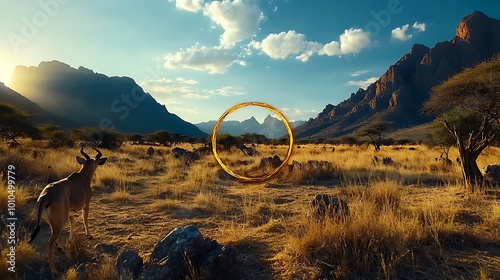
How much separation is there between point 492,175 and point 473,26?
699 ft

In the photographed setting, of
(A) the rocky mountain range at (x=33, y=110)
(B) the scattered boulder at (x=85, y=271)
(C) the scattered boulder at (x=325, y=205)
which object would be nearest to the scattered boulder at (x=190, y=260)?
(B) the scattered boulder at (x=85, y=271)

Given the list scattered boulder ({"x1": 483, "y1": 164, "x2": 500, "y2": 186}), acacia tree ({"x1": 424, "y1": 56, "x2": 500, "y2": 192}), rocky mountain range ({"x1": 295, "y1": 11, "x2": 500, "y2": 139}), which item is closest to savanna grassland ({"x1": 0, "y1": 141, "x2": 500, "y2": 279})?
acacia tree ({"x1": 424, "y1": 56, "x2": 500, "y2": 192})

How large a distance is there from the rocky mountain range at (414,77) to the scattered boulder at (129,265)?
124592mm

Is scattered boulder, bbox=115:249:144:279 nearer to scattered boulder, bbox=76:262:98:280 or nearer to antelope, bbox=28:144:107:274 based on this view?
scattered boulder, bbox=76:262:98:280

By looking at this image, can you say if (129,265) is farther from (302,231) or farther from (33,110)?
(33,110)

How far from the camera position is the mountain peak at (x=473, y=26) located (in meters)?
170

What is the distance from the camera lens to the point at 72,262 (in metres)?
4.78

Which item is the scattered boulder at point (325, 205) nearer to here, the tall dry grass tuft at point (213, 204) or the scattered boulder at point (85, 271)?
the tall dry grass tuft at point (213, 204)

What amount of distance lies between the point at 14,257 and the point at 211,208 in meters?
4.31

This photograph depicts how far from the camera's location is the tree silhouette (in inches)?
1002

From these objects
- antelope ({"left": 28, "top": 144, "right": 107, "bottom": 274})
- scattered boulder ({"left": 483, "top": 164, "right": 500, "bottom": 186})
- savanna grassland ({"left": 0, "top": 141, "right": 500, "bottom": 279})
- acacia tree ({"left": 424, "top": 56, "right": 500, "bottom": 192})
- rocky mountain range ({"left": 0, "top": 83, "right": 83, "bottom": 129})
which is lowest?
savanna grassland ({"left": 0, "top": 141, "right": 500, "bottom": 279})

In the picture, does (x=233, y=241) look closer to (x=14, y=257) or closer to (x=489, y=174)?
(x=14, y=257)

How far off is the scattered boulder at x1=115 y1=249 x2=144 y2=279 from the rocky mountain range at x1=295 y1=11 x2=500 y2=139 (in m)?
125

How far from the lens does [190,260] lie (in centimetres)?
395
